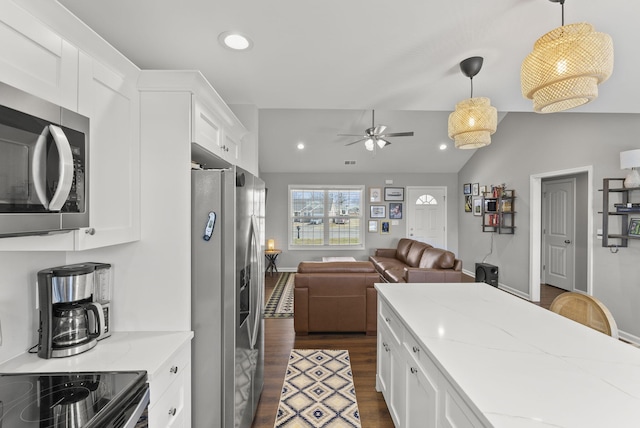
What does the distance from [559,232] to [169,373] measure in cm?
682

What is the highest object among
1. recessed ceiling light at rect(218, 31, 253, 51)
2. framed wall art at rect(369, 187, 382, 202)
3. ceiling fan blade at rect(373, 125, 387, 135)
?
ceiling fan blade at rect(373, 125, 387, 135)

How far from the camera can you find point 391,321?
1911mm

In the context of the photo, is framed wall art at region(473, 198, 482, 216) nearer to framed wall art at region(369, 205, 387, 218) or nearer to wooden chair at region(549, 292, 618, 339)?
framed wall art at region(369, 205, 387, 218)

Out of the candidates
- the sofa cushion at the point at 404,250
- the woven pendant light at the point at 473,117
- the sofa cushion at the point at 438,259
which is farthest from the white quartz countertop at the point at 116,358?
the sofa cushion at the point at 404,250

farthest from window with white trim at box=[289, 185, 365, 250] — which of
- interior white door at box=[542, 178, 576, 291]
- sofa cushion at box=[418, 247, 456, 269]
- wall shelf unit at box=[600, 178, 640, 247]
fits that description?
wall shelf unit at box=[600, 178, 640, 247]

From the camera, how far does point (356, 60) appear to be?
5.96ft

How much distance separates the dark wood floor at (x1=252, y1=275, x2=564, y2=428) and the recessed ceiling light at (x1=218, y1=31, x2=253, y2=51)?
8.16 feet

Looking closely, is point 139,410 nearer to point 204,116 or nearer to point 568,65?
point 204,116

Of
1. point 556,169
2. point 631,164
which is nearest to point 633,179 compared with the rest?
point 631,164

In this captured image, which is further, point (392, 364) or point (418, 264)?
point (418, 264)

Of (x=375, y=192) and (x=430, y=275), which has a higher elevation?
(x=375, y=192)

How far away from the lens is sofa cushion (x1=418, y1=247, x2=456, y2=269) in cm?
411

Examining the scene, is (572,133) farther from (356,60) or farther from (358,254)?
(358,254)

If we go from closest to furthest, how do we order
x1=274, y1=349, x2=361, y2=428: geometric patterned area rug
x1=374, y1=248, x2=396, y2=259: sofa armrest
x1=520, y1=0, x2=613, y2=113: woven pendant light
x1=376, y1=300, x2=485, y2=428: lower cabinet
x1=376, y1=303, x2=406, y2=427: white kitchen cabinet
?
x1=376, y1=300, x2=485, y2=428: lower cabinet < x1=520, y1=0, x2=613, y2=113: woven pendant light < x1=376, y1=303, x2=406, y2=427: white kitchen cabinet < x1=274, y1=349, x2=361, y2=428: geometric patterned area rug < x1=374, y1=248, x2=396, y2=259: sofa armrest
